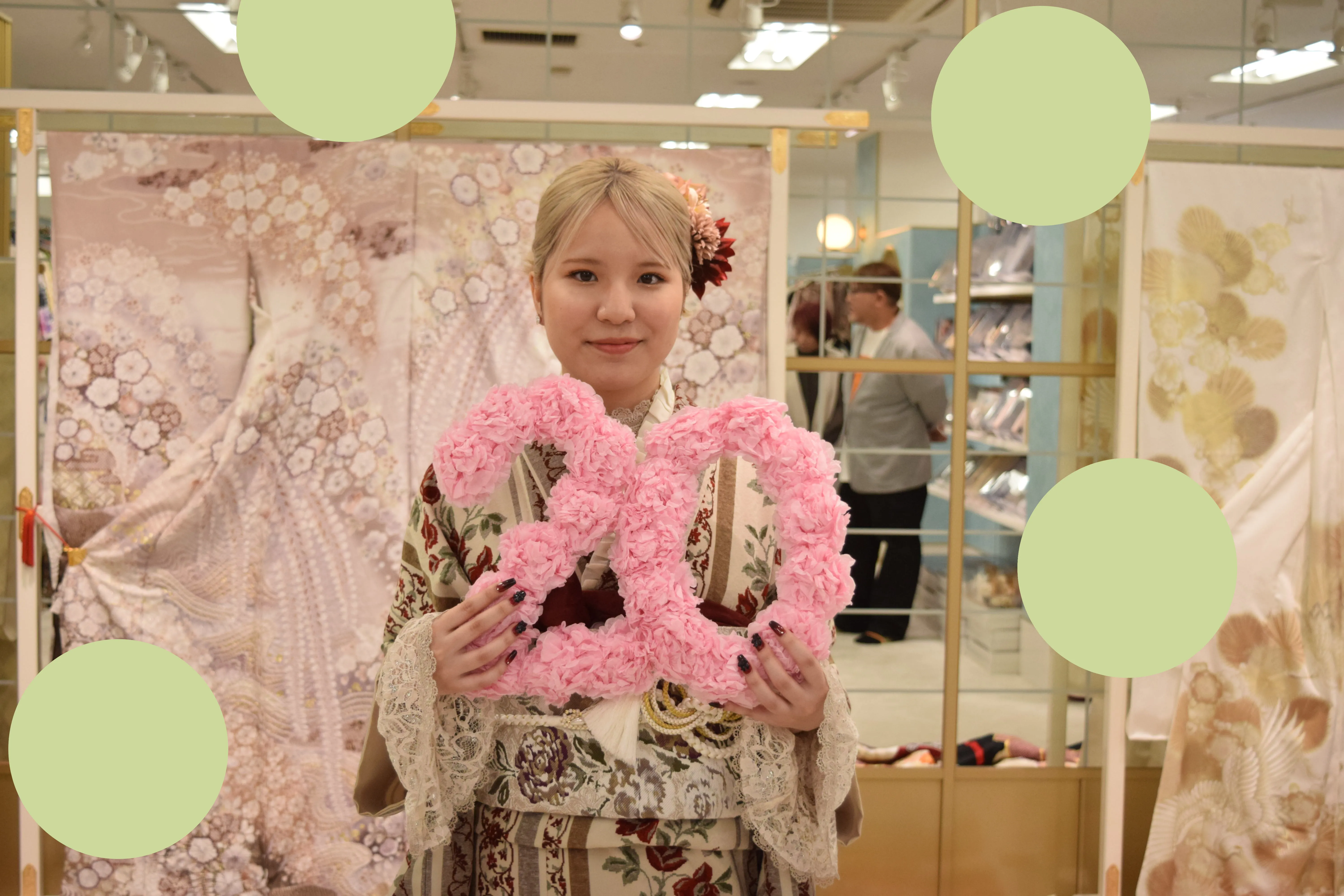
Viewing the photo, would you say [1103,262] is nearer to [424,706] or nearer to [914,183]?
[914,183]

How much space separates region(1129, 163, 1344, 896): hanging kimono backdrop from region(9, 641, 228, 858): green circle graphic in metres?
2.11

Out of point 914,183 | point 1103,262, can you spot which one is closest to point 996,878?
point 1103,262

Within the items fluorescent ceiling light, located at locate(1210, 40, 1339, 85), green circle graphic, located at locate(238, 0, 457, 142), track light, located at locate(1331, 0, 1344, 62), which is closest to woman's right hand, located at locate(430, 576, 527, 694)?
green circle graphic, located at locate(238, 0, 457, 142)

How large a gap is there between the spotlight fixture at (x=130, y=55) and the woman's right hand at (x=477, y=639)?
1968mm

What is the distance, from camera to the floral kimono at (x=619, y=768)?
99cm

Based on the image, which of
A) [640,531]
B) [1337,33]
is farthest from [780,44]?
[640,531]

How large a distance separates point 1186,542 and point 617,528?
1.54 m

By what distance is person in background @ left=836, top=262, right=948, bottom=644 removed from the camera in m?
2.42

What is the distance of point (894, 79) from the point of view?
236 centimetres

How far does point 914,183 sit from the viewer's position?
238 cm

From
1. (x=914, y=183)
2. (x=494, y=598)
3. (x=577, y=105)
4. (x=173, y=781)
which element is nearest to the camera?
(x=494, y=598)

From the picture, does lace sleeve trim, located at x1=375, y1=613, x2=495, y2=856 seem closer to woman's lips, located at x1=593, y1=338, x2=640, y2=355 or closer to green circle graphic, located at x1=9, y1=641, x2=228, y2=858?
woman's lips, located at x1=593, y1=338, x2=640, y2=355

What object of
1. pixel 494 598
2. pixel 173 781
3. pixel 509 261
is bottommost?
pixel 173 781

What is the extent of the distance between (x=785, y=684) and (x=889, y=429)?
1.60m
